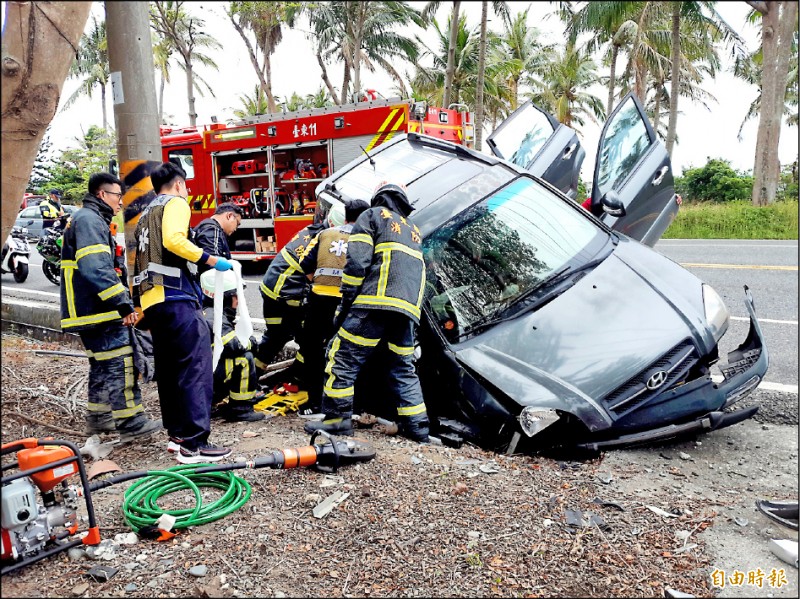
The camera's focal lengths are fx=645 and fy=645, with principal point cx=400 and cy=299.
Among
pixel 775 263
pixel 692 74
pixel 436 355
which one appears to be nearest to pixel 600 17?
pixel 775 263

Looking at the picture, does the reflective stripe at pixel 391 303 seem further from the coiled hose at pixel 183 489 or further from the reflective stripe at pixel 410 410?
the coiled hose at pixel 183 489

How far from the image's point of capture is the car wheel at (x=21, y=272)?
1223 cm

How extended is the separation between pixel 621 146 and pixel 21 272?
1146 centimetres

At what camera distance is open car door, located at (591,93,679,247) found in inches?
197

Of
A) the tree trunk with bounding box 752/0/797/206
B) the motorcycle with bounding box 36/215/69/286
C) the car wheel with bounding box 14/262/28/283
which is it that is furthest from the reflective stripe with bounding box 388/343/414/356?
the tree trunk with bounding box 752/0/797/206

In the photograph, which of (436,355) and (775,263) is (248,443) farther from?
(775,263)

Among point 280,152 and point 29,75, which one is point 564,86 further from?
point 29,75

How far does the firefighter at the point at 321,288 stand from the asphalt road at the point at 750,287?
252 centimetres

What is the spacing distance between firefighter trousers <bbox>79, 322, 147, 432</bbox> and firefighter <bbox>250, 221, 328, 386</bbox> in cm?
108

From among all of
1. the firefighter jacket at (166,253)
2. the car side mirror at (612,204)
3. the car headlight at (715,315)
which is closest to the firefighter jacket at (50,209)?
the firefighter jacket at (166,253)

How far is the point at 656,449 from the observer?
3.73 m

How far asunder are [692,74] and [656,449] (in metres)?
30.5

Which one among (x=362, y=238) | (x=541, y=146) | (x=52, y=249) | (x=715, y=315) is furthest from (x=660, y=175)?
(x=52, y=249)

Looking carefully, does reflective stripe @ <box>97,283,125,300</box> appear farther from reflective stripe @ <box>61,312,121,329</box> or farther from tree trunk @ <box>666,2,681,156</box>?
tree trunk @ <box>666,2,681,156</box>
